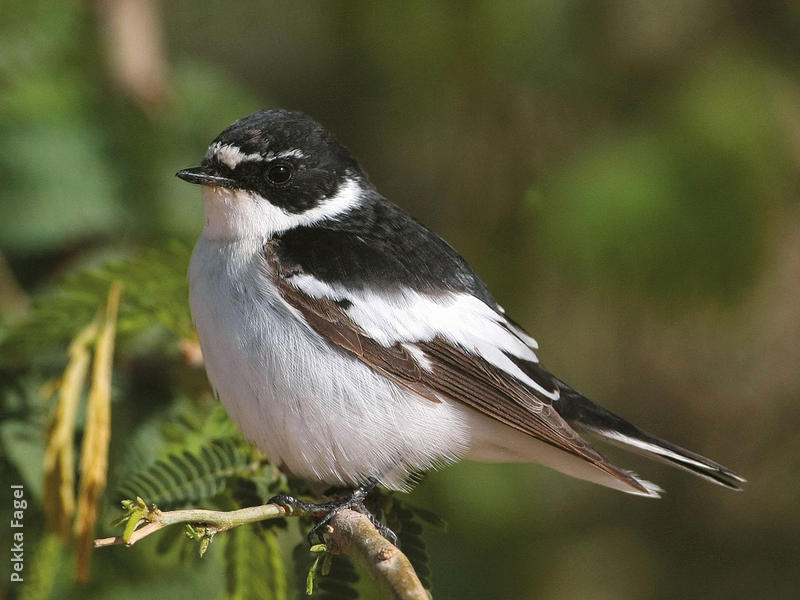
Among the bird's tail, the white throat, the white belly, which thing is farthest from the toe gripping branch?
the white throat

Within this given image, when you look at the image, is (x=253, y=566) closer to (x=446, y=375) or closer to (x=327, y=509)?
(x=327, y=509)

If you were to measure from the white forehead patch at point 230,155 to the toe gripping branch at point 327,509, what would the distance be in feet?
3.23

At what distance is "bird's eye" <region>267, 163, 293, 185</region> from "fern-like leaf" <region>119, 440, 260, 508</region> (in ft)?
2.79

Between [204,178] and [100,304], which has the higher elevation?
[204,178]

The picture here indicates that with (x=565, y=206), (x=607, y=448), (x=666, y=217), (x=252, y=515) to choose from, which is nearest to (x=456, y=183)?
(x=565, y=206)

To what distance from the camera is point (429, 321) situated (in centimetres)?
261

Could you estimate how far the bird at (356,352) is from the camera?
246 cm

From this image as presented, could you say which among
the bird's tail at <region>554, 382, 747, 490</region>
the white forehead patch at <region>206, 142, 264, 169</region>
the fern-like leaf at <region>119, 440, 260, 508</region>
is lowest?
the fern-like leaf at <region>119, 440, 260, 508</region>

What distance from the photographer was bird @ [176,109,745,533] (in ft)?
8.07

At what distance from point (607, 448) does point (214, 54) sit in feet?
11.4

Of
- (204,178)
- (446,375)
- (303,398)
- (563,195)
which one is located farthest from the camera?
(563,195)

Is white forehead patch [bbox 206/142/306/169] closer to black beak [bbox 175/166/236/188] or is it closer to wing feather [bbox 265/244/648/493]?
black beak [bbox 175/166/236/188]

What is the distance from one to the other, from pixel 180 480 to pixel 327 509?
0.37 metres

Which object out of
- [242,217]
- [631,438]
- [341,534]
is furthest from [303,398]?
[631,438]
